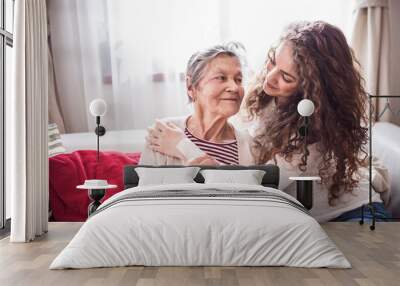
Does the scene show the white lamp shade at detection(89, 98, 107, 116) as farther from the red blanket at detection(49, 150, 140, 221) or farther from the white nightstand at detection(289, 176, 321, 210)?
the white nightstand at detection(289, 176, 321, 210)

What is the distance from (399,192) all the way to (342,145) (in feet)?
2.78

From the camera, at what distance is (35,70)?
6.05 metres

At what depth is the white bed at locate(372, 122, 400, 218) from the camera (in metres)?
7.29

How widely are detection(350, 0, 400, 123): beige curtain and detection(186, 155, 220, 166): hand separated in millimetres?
2018

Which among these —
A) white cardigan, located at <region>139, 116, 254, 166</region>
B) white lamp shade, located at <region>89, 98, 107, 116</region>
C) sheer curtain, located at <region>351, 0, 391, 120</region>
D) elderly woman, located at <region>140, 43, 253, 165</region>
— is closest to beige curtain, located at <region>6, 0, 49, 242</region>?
white lamp shade, located at <region>89, 98, 107, 116</region>

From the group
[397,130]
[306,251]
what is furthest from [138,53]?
[306,251]

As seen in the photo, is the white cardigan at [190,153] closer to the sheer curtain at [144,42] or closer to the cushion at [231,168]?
the cushion at [231,168]

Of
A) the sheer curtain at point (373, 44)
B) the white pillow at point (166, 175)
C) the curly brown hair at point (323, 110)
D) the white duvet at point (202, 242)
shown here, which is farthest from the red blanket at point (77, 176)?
the sheer curtain at point (373, 44)

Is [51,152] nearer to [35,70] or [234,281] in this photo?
[35,70]

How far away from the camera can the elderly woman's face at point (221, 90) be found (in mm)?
7374

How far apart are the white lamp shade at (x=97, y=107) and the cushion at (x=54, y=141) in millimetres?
527

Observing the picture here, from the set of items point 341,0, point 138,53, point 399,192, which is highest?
point 341,0

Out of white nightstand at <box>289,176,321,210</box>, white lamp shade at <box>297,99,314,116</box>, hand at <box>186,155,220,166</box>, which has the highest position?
white lamp shade at <box>297,99,314,116</box>

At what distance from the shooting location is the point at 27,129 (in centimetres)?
580
